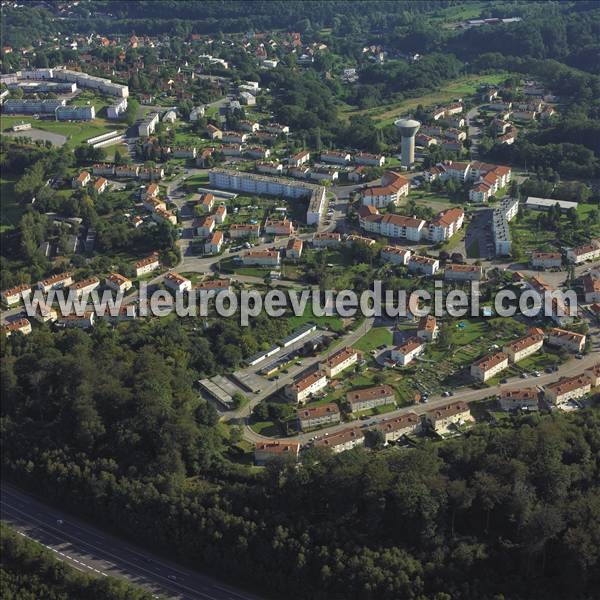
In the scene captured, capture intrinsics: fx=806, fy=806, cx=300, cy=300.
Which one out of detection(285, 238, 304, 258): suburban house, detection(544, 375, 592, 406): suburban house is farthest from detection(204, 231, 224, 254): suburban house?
detection(544, 375, 592, 406): suburban house

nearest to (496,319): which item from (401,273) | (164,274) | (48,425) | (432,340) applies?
(432,340)

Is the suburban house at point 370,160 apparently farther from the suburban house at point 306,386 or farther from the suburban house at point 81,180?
the suburban house at point 306,386

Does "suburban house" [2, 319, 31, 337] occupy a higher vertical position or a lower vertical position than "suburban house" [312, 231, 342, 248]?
lower

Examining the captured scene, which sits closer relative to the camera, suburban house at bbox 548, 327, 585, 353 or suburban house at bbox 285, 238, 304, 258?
suburban house at bbox 548, 327, 585, 353

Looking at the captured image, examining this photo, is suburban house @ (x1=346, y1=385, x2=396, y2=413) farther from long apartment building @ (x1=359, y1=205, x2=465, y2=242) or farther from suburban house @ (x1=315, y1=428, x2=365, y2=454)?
long apartment building @ (x1=359, y1=205, x2=465, y2=242)

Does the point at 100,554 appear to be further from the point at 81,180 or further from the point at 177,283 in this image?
the point at 81,180

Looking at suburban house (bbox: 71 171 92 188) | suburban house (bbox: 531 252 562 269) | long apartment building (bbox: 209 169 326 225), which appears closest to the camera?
suburban house (bbox: 531 252 562 269)

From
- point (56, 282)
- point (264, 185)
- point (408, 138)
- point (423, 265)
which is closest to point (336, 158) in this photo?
point (408, 138)
